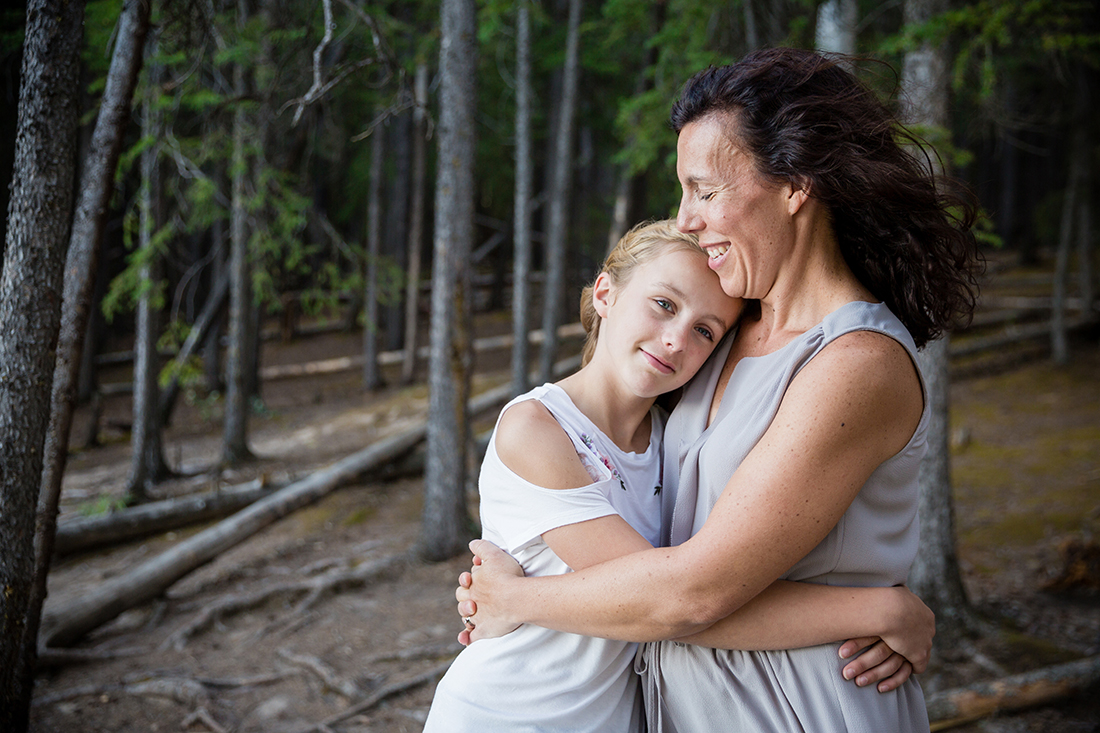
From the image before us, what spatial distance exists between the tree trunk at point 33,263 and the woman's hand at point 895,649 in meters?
2.73

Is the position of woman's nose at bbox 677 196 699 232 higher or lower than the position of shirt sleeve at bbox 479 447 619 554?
higher

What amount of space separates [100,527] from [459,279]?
166 inches

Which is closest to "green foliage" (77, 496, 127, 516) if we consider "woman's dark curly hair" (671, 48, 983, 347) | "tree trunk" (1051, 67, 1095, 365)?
"woman's dark curly hair" (671, 48, 983, 347)

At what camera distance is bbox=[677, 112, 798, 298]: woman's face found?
1625mm

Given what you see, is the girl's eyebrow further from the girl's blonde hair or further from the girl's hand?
the girl's hand

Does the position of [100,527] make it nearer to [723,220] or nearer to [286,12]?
[286,12]

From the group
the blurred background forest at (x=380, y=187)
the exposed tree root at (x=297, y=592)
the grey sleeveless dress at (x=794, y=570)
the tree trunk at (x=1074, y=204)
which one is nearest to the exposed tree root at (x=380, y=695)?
the blurred background forest at (x=380, y=187)

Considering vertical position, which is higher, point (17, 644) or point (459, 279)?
point (459, 279)

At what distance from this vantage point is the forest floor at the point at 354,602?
4375mm

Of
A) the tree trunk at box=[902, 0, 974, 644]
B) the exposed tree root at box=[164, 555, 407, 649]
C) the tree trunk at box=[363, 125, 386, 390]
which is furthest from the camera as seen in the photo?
the tree trunk at box=[363, 125, 386, 390]

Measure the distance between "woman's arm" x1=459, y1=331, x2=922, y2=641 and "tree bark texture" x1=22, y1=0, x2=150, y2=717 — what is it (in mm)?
2709

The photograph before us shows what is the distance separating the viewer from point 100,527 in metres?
6.79

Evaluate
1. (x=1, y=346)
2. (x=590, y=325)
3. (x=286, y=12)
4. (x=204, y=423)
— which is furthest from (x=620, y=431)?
(x=204, y=423)

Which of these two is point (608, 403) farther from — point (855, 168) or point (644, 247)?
point (855, 168)
